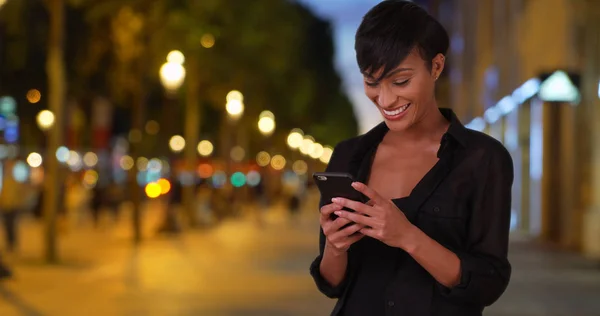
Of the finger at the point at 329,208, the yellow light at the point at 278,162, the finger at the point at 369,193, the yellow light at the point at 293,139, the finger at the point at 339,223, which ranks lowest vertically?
the finger at the point at 339,223

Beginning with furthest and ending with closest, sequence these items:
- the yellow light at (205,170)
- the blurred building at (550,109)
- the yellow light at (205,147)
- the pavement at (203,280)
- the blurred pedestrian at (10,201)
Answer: the yellow light at (205,147) < the yellow light at (205,170) < the blurred building at (550,109) < the blurred pedestrian at (10,201) < the pavement at (203,280)

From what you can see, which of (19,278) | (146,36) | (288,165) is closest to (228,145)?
(146,36)

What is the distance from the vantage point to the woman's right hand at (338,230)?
3285 mm

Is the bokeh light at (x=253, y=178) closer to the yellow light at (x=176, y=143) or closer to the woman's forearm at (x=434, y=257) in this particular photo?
the yellow light at (x=176, y=143)

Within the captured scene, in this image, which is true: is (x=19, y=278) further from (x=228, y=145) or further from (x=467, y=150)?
(x=228, y=145)

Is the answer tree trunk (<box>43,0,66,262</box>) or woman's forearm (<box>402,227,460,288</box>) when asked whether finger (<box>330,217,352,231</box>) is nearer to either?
woman's forearm (<box>402,227,460,288</box>)

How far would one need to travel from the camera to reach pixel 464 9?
6209cm

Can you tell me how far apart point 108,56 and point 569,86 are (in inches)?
702

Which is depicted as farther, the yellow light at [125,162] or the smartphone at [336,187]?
the yellow light at [125,162]

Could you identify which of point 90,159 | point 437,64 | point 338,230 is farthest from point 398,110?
point 90,159

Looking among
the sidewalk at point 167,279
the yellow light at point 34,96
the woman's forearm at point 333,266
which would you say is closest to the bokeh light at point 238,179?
the yellow light at point 34,96

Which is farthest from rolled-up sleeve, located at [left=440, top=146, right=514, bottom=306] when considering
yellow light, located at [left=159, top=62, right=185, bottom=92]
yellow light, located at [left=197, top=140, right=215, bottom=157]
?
yellow light, located at [left=197, top=140, right=215, bottom=157]

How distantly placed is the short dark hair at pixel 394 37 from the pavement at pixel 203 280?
473 inches

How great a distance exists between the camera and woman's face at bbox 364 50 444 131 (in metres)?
3.46
